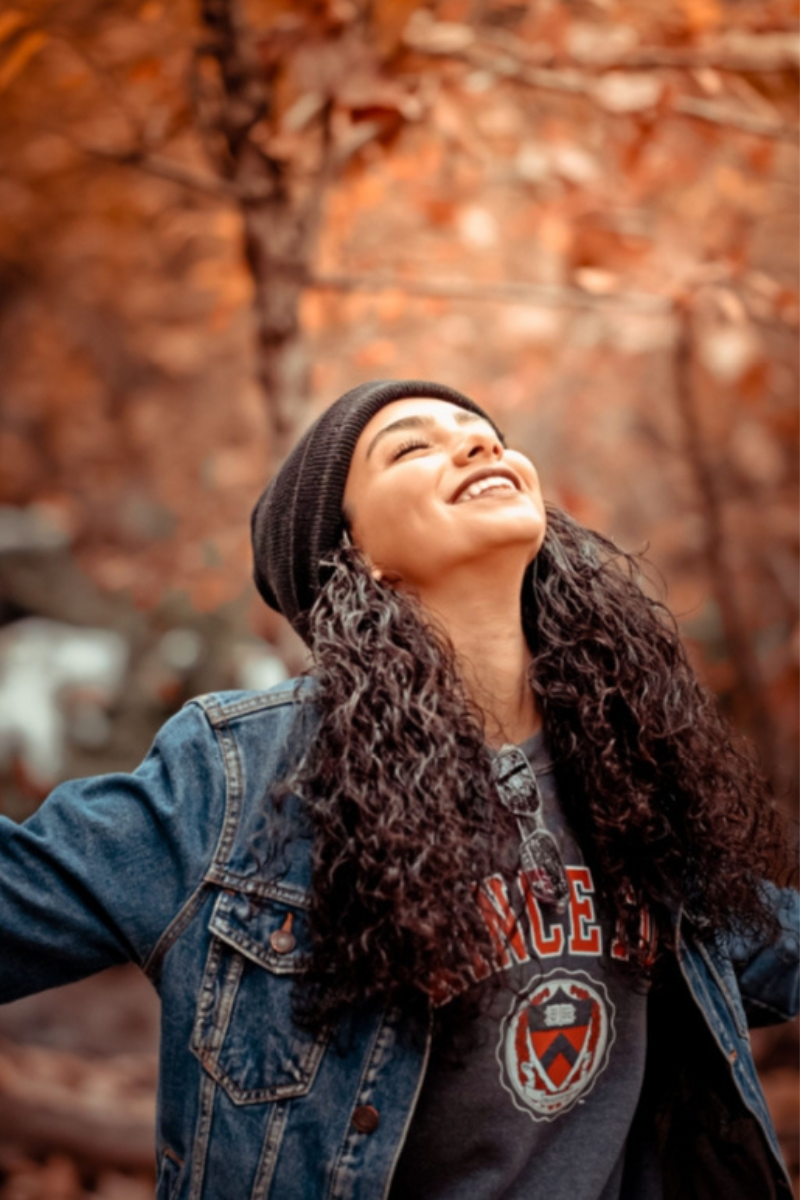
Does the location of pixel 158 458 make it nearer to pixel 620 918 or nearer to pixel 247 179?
pixel 247 179

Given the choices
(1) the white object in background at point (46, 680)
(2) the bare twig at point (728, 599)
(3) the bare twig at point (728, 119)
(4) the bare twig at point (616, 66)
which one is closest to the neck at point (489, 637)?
(4) the bare twig at point (616, 66)

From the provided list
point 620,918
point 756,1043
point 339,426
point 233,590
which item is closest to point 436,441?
point 339,426

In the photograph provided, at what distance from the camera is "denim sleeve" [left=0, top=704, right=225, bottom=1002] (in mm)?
1174

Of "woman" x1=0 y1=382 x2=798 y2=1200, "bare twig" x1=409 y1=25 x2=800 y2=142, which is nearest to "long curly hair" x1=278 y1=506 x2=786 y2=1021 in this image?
"woman" x1=0 y1=382 x2=798 y2=1200

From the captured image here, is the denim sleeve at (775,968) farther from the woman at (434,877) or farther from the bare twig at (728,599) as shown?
the bare twig at (728,599)

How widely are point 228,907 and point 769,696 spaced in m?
3.10

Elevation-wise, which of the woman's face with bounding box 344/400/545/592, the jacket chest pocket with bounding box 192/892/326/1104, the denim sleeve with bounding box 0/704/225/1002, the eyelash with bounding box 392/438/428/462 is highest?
the eyelash with bounding box 392/438/428/462

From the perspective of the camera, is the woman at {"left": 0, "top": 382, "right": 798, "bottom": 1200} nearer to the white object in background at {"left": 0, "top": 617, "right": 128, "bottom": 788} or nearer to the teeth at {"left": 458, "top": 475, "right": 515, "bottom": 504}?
the teeth at {"left": 458, "top": 475, "right": 515, "bottom": 504}

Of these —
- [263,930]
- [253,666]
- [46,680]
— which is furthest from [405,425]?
[46,680]

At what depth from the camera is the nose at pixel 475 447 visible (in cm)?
140

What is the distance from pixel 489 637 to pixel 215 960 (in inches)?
21.2

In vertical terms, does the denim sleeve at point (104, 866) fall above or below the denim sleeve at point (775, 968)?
above

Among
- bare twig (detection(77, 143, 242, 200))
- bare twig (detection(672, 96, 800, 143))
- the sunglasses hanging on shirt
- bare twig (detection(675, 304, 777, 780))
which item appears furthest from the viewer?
bare twig (detection(675, 304, 777, 780))

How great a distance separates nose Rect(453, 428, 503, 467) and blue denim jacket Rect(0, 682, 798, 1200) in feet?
1.37
